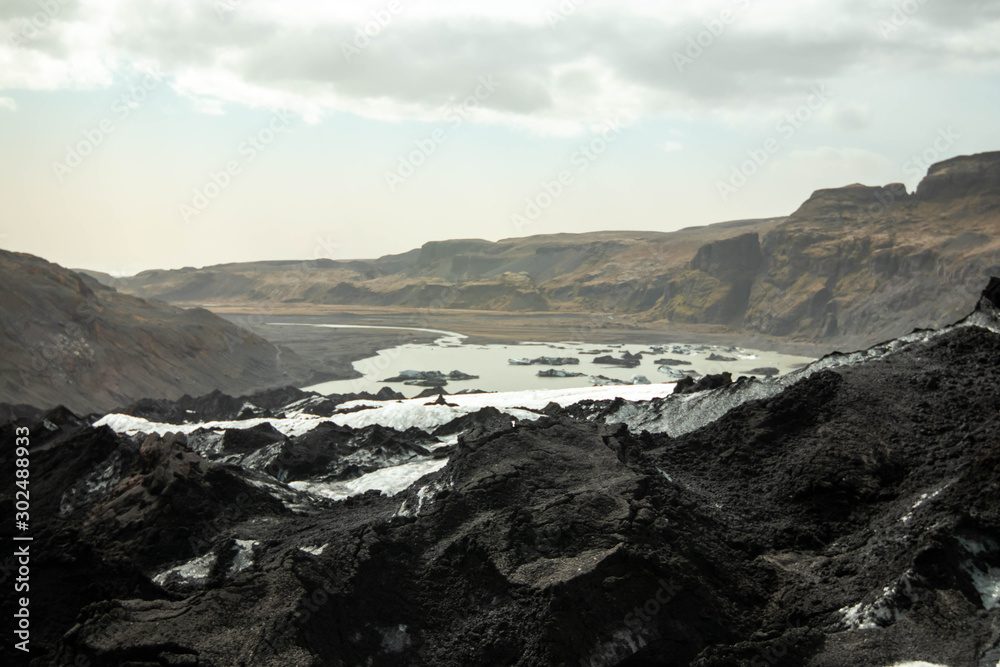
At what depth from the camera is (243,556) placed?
7.46 meters

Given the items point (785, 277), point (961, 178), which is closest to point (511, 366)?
point (785, 277)

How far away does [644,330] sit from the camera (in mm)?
64938

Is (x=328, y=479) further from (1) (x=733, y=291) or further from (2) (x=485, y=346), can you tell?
(1) (x=733, y=291)

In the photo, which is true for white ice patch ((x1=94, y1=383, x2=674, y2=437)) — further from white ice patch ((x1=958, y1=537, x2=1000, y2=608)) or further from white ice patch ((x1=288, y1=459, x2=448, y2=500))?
white ice patch ((x1=958, y1=537, x2=1000, y2=608))

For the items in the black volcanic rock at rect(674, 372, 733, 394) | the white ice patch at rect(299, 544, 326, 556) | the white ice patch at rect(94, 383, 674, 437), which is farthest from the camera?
the white ice patch at rect(94, 383, 674, 437)

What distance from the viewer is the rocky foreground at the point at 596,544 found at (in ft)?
18.3

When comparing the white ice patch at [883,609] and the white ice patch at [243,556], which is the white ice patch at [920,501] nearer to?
the white ice patch at [883,609]

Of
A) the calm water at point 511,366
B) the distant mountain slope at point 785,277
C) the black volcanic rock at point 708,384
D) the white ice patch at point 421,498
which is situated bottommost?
the calm water at point 511,366

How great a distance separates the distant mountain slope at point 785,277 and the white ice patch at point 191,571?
45.5m

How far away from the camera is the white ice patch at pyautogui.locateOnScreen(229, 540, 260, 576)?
728cm

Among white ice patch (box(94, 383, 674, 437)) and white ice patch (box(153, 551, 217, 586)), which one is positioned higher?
white ice patch (box(94, 383, 674, 437))

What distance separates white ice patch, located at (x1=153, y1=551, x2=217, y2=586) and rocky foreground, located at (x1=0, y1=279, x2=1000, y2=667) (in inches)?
1.0

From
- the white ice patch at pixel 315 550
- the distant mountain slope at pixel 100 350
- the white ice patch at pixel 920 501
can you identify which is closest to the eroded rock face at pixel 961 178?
the distant mountain slope at pixel 100 350

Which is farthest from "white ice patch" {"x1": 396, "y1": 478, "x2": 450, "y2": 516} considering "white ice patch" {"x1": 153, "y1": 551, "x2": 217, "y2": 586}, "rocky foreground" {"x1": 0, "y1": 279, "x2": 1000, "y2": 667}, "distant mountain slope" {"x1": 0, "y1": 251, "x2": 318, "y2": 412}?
"distant mountain slope" {"x1": 0, "y1": 251, "x2": 318, "y2": 412}
